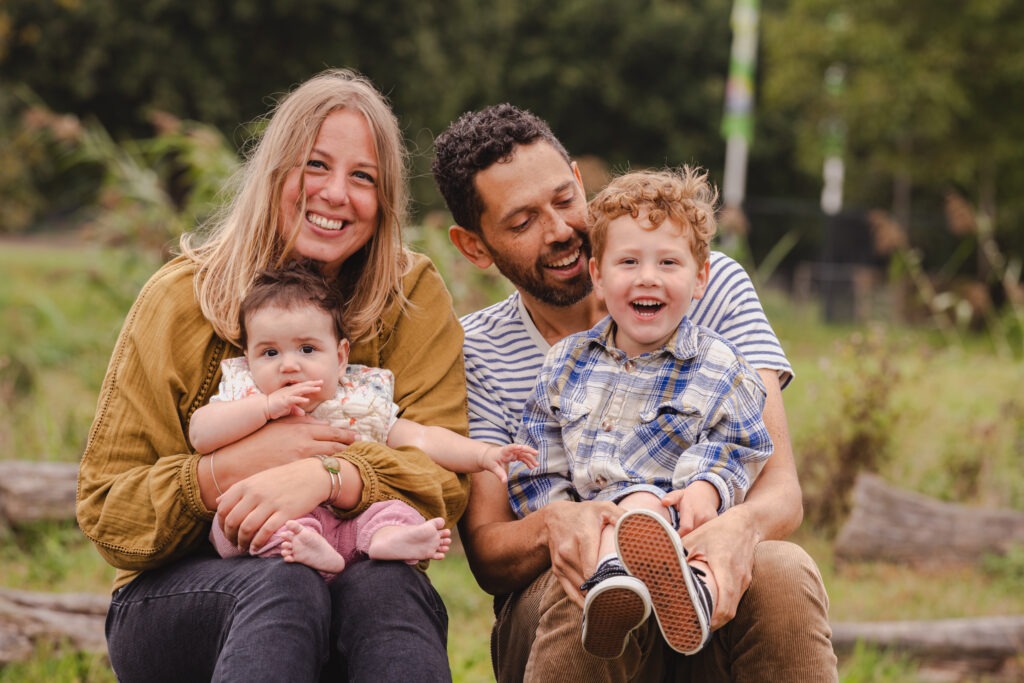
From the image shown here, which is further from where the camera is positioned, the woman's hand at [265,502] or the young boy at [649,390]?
the young boy at [649,390]

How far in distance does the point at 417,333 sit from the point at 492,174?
486mm

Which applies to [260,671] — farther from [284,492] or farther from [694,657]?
[694,657]

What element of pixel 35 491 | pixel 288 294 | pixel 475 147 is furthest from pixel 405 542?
pixel 35 491

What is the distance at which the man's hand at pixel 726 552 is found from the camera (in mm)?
2330

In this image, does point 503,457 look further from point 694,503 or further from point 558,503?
point 694,503

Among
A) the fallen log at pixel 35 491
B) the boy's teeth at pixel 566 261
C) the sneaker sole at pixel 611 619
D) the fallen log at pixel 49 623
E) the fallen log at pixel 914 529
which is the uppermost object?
the boy's teeth at pixel 566 261

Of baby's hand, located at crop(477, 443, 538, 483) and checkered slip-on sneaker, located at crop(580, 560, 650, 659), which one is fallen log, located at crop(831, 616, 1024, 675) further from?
checkered slip-on sneaker, located at crop(580, 560, 650, 659)

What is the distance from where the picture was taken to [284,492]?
2475 mm

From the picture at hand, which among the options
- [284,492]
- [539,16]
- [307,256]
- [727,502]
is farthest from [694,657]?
[539,16]

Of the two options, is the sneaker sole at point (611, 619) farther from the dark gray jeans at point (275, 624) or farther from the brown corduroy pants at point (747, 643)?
the dark gray jeans at point (275, 624)

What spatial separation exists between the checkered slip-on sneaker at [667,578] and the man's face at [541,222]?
0.93 m

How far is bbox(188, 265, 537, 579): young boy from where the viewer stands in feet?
8.13

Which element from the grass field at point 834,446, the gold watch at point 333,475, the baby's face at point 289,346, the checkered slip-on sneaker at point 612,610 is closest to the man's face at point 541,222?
the baby's face at point 289,346

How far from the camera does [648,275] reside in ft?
8.78
